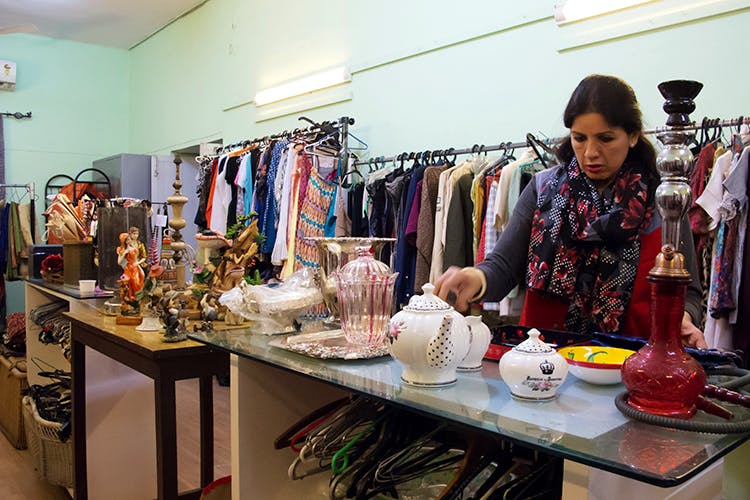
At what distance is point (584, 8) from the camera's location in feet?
9.39

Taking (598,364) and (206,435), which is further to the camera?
(206,435)

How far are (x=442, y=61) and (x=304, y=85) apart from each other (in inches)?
51.0

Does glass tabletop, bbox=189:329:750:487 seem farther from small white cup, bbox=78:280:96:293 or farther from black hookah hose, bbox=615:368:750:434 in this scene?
small white cup, bbox=78:280:96:293

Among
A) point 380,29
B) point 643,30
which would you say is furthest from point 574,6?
point 380,29

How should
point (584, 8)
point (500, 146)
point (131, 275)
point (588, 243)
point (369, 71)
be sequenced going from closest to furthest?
point (588, 243)
point (131, 275)
point (584, 8)
point (500, 146)
point (369, 71)

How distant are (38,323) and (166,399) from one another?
218 centimetres

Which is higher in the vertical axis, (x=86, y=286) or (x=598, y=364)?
(x=598, y=364)

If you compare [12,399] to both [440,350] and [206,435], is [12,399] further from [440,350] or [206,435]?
[440,350]

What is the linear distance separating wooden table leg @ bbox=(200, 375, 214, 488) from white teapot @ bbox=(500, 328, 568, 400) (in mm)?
1693

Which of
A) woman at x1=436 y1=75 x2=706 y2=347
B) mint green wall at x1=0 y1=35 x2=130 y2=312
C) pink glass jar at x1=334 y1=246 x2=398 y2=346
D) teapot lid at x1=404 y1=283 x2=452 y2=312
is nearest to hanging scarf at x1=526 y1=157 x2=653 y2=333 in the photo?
woman at x1=436 y1=75 x2=706 y2=347

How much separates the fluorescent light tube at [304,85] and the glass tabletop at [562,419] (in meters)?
3.37

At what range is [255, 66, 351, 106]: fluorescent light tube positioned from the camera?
4.28 m

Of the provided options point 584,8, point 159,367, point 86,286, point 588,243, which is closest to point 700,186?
point 588,243

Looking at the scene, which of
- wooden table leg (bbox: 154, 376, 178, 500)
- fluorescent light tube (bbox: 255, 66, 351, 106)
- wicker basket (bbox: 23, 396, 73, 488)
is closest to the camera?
wooden table leg (bbox: 154, 376, 178, 500)
